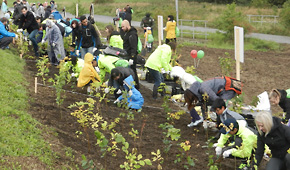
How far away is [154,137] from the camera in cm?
867

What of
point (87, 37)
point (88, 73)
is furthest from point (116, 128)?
point (87, 37)

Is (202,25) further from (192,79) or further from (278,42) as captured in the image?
(192,79)

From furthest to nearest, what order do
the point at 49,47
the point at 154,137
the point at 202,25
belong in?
the point at 202,25, the point at 49,47, the point at 154,137

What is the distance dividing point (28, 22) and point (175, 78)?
5902 mm

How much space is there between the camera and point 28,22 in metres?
15.0

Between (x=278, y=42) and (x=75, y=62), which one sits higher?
(x=75, y=62)

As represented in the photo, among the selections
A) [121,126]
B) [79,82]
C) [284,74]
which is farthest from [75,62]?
[284,74]

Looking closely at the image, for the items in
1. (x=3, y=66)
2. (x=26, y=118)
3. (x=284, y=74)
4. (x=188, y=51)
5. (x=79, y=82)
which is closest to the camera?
(x=26, y=118)

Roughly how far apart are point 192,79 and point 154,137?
1874 mm

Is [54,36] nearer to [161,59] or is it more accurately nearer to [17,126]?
[161,59]

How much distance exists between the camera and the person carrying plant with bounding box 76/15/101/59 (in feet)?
43.8

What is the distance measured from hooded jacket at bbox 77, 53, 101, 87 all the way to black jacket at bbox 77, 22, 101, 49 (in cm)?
250

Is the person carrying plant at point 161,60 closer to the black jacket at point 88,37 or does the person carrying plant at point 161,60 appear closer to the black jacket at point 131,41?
the black jacket at point 131,41

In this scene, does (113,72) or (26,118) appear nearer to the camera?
(26,118)
